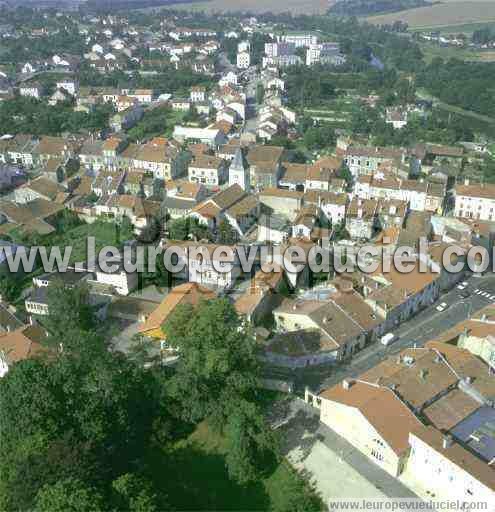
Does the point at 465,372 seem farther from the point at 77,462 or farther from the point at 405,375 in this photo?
the point at 77,462

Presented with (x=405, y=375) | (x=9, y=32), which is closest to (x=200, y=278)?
(x=405, y=375)

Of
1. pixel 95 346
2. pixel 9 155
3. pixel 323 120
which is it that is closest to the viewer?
pixel 95 346

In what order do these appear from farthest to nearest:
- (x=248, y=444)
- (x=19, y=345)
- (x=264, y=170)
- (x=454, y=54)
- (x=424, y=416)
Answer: (x=454, y=54) → (x=264, y=170) → (x=19, y=345) → (x=424, y=416) → (x=248, y=444)

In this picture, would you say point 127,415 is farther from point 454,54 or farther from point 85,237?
point 454,54

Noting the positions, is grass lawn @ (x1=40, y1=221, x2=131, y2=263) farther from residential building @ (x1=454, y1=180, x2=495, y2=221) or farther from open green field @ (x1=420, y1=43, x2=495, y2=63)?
open green field @ (x1=420, y1=43, x2=495, y2=63)

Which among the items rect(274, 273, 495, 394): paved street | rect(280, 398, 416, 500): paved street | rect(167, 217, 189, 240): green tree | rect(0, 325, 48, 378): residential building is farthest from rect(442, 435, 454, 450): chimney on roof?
rect(167, 217, 189, 240): green tree

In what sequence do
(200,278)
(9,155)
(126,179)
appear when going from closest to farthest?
(200,278) < (126,179) < (9,155)

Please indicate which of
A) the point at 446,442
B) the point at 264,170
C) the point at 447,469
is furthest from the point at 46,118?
the point at 447,469
